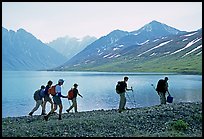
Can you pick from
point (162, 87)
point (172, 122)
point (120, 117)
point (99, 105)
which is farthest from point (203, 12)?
point (99, 105)

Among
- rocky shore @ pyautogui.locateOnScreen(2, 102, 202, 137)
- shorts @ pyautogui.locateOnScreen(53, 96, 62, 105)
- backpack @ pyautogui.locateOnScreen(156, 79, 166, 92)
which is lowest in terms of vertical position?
rocky shore @ pyautogui.locateOnScreen(2, 102, 202, 137)

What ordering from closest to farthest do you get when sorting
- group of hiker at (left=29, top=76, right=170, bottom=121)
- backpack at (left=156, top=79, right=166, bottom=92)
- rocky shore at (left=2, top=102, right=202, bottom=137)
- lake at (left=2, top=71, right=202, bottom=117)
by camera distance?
1. rocky shore at (left=2, top=102, right=202, bottom=137)
2. group of hiker at (left=29, top=76, right=170, bottom=121)
3. backpack at (left=156, top=79, right=166, bottom=92)
4. lake at (left=2, top=71, right=202, bottom=117)

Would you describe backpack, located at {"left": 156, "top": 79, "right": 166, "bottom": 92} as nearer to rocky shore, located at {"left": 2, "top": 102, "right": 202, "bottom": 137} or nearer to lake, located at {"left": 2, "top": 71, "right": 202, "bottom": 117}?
rocky shore, located at {"left": 2, "top": 102, "right": 202, "bottom": 137}

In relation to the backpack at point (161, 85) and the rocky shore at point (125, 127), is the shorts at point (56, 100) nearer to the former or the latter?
the rocky shore at point (125, 127)

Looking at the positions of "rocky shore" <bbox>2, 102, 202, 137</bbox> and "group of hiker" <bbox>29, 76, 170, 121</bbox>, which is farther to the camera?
"group of hiker" <bbox>29, 76, 170, 121</bbox>

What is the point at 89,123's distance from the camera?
20.2 meters

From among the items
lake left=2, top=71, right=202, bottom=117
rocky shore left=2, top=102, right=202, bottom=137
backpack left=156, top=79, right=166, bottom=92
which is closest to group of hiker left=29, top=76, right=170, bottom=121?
backpack left=156, top=79, right=166, bottom=92

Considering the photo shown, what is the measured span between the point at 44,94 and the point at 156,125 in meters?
8.43

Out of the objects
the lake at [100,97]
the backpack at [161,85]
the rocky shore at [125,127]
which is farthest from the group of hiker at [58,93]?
the lake at [100,97]

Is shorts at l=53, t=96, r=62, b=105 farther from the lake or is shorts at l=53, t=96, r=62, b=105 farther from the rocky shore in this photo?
the lake

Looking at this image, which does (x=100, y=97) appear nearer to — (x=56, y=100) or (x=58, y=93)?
(x=56, y=100)

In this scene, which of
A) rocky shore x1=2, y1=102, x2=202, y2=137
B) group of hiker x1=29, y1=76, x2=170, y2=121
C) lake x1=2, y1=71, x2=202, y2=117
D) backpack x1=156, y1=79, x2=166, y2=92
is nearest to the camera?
rocky shore x1=2, y1=102, x2=202, y2=137

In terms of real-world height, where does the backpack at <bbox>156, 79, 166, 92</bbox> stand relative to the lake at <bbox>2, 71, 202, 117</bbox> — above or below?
above

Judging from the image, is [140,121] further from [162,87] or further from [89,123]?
[162,87]
